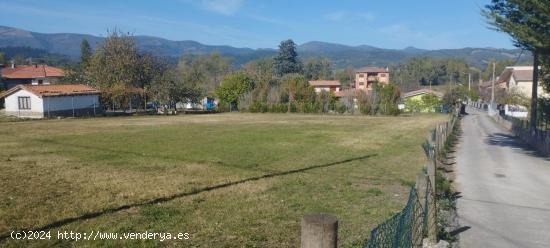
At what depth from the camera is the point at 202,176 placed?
1318 centimetres

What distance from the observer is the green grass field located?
7992 millimetres

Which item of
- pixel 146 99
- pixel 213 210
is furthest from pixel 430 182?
pixel 146 99

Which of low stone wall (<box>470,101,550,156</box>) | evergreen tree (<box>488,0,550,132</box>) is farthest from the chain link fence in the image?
low stone wall (<box>470,101,550,156</box>)

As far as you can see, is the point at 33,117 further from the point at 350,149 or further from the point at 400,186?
the point at 400,186

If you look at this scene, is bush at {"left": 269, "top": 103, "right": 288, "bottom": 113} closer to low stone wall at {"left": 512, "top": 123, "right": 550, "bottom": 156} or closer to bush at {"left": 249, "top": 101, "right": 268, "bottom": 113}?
bush at {"left": 249, "top": 101, "right": 268, "bottom": 113}

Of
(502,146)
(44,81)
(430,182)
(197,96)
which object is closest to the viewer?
(430,182)

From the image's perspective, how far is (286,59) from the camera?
123312 mm

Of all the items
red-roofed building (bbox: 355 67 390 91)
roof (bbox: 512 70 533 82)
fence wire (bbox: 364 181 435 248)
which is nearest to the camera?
fence wire (bbox: 364 181 435 248)

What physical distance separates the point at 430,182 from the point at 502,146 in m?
19.9

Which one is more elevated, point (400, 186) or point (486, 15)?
point (486, 15)

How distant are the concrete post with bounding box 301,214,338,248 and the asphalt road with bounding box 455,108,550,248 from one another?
→ 20.3 ft

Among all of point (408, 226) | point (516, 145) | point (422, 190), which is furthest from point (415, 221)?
point (516, 145)

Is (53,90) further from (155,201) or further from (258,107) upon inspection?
(155,201)

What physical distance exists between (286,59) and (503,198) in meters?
113
